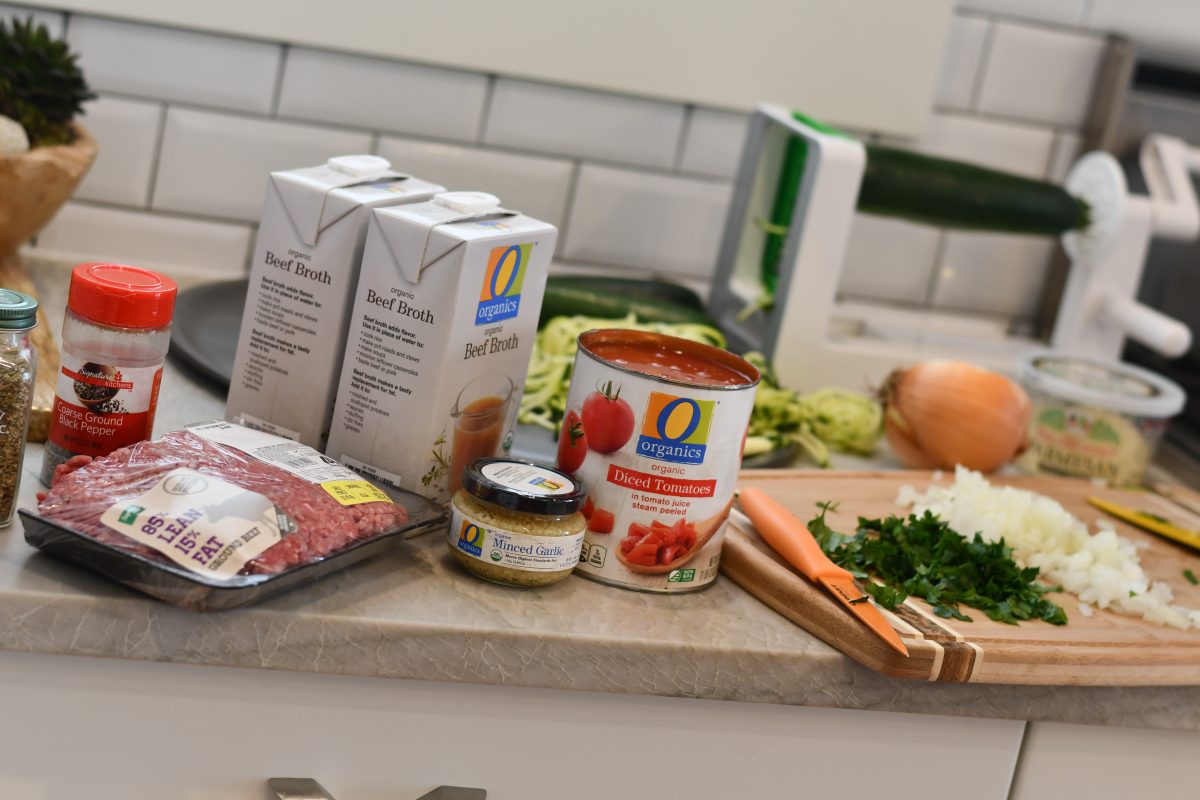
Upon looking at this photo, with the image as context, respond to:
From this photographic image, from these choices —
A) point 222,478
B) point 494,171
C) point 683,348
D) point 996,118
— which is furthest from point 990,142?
point 222,478

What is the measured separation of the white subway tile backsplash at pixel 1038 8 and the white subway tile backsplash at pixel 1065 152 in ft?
0.49

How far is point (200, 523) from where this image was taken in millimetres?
782

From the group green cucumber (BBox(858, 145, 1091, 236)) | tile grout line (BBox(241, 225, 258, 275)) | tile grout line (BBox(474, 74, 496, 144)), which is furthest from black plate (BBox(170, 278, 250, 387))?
green cucumber (BBox(858, 145, 1091, 236))

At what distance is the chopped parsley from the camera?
0.98 m

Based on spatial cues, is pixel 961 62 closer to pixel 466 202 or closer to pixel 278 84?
pixel 278 84

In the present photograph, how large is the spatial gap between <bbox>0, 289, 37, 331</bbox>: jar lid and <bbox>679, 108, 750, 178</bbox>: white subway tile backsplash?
0.98m

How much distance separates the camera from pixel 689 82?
1.60m

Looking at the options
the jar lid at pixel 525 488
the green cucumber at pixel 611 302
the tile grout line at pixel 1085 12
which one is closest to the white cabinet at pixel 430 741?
the jar lid at pixel 525 488

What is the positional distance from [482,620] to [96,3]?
952 millimetres

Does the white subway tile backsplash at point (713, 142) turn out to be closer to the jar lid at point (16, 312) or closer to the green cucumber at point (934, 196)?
the green cucumber at point (934, 196)

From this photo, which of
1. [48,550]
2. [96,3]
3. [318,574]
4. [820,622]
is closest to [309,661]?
[318,574]

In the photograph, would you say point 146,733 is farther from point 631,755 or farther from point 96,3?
point 96,3

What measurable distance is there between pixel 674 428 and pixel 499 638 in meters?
0.19

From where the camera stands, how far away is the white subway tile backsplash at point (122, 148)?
4.90ft
